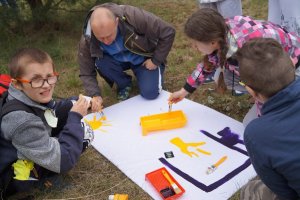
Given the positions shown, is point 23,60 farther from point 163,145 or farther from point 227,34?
point 227,34

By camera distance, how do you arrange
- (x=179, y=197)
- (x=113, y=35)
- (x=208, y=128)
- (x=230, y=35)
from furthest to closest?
1. (x=113, y=35)
2. (x=208, y=128)
3. (x=230, y=35)
4. (x=179, y=197)

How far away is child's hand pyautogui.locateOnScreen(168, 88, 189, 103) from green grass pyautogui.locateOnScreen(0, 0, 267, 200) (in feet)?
1.14

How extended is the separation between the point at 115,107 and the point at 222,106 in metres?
0.92

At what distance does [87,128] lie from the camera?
7.70ft

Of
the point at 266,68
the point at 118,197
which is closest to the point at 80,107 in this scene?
the point at 118,197

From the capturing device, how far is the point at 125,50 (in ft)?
10.3

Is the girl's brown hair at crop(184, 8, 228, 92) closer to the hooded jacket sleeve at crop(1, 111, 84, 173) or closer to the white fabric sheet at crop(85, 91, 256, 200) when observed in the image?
the white fabric sheet at crop(85, 91, 256, 200)

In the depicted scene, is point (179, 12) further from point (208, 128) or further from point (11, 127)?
point (11, 127)

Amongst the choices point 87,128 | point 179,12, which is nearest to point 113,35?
point 87,128

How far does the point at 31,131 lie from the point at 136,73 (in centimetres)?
163


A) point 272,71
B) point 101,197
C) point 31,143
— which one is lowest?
point 101,197

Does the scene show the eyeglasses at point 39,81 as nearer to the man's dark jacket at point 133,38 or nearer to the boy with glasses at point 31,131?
the boy with glasses at point 31,131

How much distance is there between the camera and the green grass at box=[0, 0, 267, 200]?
89.0 inches

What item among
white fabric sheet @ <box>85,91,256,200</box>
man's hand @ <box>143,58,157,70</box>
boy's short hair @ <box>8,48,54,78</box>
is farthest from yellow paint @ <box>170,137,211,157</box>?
boy's short hair @ <box>8,48,54,78</box>
